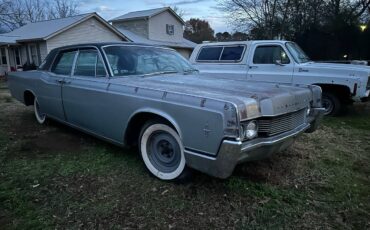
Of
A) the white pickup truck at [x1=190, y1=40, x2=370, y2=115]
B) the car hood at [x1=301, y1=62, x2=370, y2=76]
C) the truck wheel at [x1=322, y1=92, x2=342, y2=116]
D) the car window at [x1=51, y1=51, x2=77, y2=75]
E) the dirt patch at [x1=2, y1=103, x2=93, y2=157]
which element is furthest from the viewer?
the truck wheel at [x1=322, y1=92, x2=342, y2=116]

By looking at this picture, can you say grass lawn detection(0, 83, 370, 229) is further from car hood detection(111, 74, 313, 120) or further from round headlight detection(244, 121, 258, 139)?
car hood detection(111, 74, 313, 120)

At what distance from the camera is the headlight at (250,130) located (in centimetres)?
291

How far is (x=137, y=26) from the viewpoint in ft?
98.4

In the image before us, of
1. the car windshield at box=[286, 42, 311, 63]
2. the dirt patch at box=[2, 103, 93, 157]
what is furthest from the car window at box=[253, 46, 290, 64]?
the dirt patch at box=[2, 103, 93, 157]

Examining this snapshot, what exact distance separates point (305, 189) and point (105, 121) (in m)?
2.70

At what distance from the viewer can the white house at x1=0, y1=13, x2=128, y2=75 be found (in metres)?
21.5

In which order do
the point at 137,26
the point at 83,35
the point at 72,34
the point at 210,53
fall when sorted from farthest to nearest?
1. the point at 137,26
2. the point at 83,35
3. the point at 72,34
4. the point at 210,53

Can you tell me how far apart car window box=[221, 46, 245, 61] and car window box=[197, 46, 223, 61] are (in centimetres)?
18

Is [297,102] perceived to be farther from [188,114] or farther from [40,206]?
[40,206]

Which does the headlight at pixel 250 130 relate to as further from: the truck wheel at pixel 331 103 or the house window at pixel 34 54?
the house window at pixel 34 54

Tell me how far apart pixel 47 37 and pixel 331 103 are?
1898 centimetres

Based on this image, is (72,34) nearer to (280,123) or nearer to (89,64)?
(89,64)

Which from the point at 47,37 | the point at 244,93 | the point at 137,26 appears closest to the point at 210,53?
the point at 244,93

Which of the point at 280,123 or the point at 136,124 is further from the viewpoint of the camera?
the point at 136,124
